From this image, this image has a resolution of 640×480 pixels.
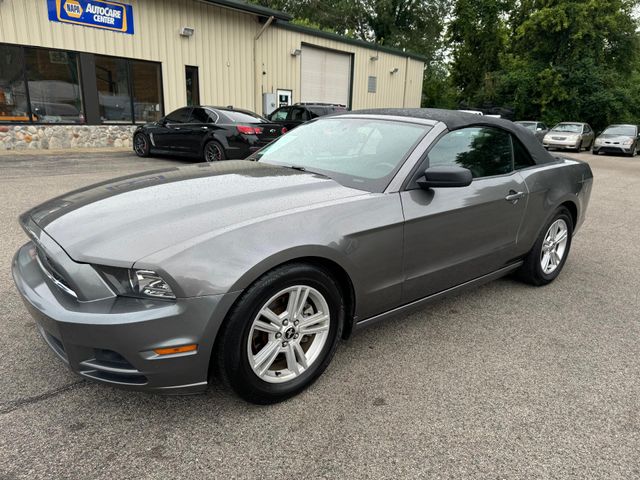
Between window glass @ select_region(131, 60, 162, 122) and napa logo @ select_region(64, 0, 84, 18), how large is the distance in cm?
189

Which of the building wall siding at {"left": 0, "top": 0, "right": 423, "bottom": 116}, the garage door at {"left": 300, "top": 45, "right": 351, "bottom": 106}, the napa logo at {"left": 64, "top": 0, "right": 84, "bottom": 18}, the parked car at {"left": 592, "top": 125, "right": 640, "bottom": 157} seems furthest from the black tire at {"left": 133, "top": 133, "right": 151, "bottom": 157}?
the parked car at {"left": 592, "top": 125, "right": 640, "bottom": 157}

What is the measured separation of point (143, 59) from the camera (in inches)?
575

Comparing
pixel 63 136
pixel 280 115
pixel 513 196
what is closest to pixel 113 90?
pixel 63 136

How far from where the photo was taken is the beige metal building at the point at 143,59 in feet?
41.6

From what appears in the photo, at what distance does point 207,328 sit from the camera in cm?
202

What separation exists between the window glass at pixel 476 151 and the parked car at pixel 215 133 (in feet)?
24.2

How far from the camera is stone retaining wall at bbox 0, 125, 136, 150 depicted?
505 inches

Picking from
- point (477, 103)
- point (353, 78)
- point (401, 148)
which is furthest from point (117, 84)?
point (477, 103)

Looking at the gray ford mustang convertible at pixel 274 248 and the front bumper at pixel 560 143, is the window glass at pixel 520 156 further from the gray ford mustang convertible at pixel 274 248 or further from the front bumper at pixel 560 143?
the front bumper at pixel 560 143

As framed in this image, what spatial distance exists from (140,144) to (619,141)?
793 inches

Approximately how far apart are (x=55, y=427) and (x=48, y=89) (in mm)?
13852

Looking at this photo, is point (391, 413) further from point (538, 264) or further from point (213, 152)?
point (213, 152)

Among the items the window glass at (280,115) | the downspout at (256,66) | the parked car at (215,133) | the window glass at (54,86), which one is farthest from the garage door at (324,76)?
the parked car at (215,133)

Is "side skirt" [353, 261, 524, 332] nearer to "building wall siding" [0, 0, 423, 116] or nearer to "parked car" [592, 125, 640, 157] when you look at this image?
"building wall siding" [0, 0, 423, 116]
